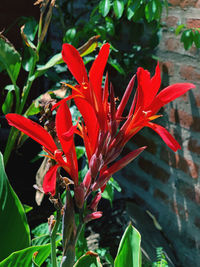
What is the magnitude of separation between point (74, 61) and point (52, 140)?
145mm

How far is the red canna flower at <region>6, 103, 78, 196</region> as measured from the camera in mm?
557

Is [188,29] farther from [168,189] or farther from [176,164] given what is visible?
[168,189]

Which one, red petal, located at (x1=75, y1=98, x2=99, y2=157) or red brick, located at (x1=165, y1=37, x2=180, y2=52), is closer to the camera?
red petal, located at (x1=75, y1=98, x2=99, y2=157)

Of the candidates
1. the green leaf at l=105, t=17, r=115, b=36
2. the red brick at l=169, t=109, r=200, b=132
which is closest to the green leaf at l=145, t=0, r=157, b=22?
the green leaf at l=105, t=17, r=115, b=36

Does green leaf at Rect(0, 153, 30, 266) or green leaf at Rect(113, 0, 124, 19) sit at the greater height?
green leaf at Rect(113, 0, 124, 19)

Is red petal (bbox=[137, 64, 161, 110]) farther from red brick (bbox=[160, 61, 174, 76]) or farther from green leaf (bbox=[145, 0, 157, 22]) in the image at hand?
red brick (bbox=[160, 61, 174, 76])

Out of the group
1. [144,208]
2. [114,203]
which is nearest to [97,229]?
[114,203]

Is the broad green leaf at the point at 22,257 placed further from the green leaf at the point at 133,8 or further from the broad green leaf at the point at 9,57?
the green leaf at the point at 133,8

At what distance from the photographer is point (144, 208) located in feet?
5.86

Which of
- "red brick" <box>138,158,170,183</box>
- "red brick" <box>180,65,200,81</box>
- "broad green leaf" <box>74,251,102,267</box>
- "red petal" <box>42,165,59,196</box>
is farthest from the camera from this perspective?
"red brick" <box>138,158,170,183</box>

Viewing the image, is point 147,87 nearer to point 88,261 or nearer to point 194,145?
point 88,261

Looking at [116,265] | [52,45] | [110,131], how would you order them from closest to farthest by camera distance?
[110,131] → [116,265] → [52,45]

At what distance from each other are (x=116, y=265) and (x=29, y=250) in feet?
0.69

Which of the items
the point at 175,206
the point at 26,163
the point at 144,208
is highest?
the point at 26,163
